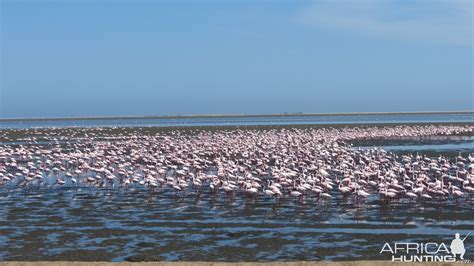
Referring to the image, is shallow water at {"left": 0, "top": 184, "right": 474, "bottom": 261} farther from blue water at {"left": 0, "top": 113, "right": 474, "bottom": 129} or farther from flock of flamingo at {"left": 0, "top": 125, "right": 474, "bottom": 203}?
blue water at {"left": 0, "top": 113, "right": 474, "bottom": 129}

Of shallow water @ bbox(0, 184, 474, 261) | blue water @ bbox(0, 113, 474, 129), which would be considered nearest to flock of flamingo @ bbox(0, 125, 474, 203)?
shallow water @ bbox(0, 184, 474, 261)

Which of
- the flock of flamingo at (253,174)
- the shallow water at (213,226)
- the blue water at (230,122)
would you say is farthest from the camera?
the blue water at (230,122)

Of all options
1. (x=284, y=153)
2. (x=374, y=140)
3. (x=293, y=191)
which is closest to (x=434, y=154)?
(x=284, y=153)

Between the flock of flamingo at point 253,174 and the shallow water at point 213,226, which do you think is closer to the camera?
the shallow water at point 213,226

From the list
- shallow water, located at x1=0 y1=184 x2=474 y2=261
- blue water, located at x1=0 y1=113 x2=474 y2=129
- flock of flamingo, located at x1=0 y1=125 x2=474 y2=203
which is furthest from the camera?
blue water, located at x1=0 y1=113 x2=474 y2=129

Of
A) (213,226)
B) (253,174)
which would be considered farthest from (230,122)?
(213,226)

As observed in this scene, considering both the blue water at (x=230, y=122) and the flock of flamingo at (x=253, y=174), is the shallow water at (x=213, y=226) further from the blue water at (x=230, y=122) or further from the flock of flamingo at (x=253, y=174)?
the blue water at (x=230, y=122)

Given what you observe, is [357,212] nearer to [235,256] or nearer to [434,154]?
[235,256]

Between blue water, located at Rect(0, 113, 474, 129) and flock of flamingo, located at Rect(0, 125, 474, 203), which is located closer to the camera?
flock of flamingo, located at Rect(0, 125, 474, 203)

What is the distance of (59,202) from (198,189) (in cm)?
510

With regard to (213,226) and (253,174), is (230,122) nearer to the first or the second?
(253,174)

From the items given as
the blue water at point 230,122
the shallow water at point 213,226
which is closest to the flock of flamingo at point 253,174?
the shallow water at point 213,226

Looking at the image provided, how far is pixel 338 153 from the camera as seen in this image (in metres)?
35.1

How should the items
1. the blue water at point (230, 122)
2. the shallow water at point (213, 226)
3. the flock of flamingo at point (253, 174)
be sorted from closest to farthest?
the shallow water at point (213, 226)
the flock of flamingo at point (253, 174)
the blue water at point (230, 122)
